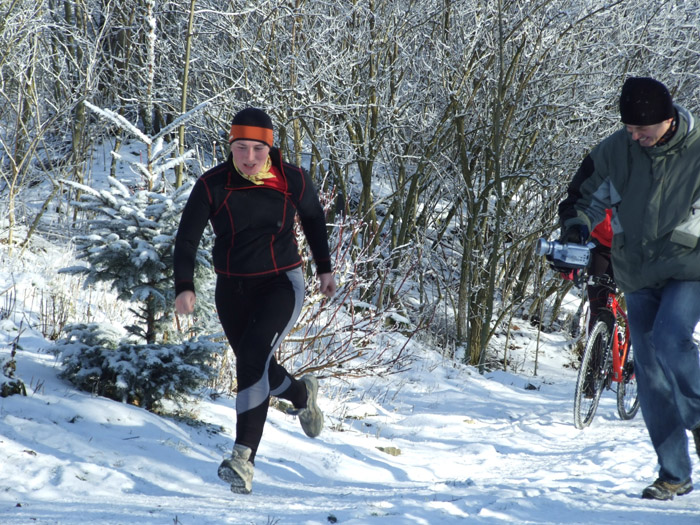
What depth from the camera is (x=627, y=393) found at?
638cm

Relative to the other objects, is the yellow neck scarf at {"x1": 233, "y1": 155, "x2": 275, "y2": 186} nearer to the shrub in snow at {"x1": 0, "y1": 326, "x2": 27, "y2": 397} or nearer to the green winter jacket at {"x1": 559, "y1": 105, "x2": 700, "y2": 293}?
the green winter jacket at {"x1": 559, "y1": 105, "x2": 700, "y2": 293}

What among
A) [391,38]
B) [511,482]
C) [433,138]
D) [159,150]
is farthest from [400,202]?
[511,482]

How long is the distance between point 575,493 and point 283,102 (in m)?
6.88

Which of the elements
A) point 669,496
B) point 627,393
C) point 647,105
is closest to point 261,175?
point 647,105

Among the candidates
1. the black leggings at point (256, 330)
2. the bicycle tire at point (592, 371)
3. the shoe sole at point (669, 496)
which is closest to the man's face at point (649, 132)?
the shoe sole at point (669, 496)

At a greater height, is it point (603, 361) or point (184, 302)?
point (184, 302)

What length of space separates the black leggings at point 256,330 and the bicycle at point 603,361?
3.10m

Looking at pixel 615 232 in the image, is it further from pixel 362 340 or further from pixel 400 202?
pixel 400 202

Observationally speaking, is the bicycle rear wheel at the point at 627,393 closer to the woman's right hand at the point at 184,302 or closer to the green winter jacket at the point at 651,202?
the green winter jacket at the point at 651,202

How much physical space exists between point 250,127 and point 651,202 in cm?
207

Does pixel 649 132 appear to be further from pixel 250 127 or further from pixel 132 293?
pixel 132 293

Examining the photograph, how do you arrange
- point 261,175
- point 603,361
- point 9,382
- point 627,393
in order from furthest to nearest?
1. point 627,393
2. point 603,361
3. point 9,382
4. point 261,175

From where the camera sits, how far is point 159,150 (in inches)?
192

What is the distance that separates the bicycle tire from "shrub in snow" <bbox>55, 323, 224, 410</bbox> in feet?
10.5
